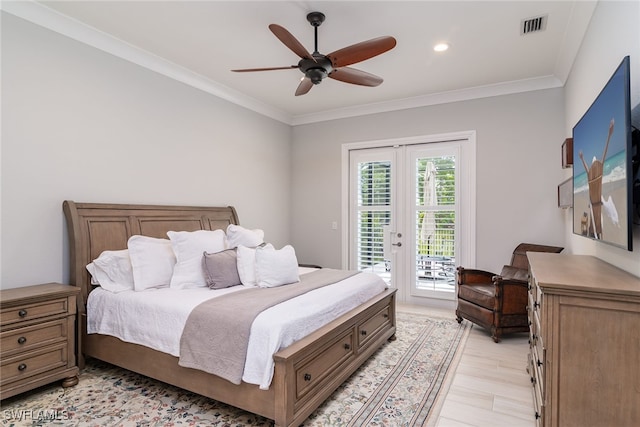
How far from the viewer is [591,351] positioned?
1481 millimetres

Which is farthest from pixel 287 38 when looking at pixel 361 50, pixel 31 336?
pixel 31 336

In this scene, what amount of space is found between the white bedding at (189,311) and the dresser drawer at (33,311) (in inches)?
10.7

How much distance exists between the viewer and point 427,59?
3.55m

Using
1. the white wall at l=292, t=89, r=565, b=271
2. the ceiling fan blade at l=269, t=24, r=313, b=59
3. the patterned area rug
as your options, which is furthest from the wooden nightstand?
the white wall at l=292, t=89, r=565, b=271

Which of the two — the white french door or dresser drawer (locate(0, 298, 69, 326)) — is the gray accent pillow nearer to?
dresser drawer (locate(0, 298, 69, 326))

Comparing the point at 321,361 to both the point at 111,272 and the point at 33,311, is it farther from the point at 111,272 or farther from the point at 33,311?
the point at 33,311

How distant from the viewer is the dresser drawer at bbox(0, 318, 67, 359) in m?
2.25

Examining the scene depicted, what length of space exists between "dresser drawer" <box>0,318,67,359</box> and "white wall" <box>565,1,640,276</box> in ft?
11.9

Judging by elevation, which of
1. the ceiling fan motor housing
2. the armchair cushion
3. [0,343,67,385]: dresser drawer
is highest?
the ceiling fan motor housing

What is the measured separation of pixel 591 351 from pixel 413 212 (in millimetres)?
3416

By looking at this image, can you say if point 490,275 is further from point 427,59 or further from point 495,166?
point 427,59

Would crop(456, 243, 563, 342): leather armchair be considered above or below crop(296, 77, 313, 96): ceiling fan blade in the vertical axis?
below

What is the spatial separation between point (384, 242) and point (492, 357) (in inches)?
88.6

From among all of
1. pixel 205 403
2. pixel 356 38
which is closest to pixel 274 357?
pixel 205 403
